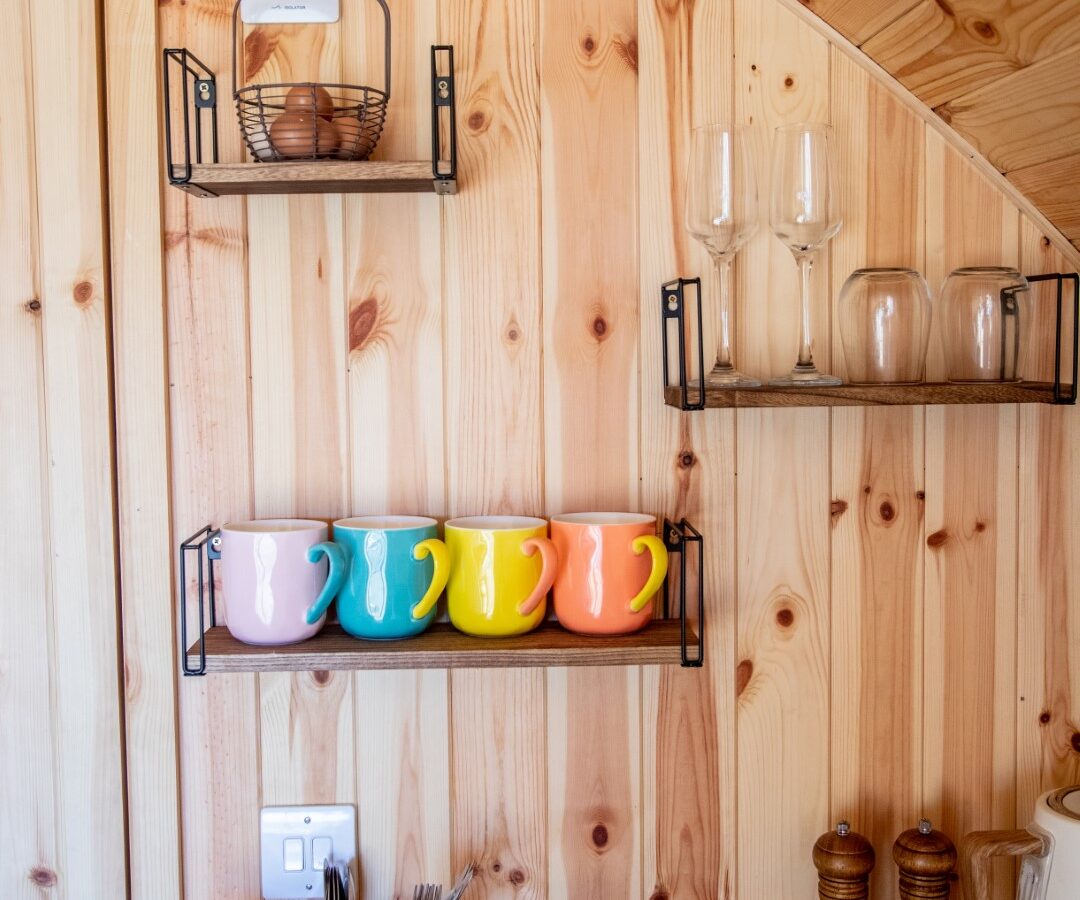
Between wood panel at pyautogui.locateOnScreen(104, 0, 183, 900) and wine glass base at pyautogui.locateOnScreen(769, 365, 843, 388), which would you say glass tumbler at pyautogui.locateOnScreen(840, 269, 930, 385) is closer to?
wine glass base at pyautogui.locateOnScreen(769, 365, 843, 388)

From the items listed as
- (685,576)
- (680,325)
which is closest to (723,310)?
(680,325)

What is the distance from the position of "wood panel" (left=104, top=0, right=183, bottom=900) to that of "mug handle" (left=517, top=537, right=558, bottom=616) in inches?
16.5

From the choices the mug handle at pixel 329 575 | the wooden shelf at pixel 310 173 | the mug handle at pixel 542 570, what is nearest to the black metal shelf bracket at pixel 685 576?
the mug handle at pixel 542 570

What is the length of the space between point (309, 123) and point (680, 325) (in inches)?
17.1

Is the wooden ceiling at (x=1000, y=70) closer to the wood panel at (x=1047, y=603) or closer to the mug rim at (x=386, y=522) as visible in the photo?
the wood panel at (x=1047, y=603)

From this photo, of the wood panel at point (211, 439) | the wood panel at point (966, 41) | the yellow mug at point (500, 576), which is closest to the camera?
the wood panel at point (966, 41)

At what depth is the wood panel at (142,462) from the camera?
1.13 meters

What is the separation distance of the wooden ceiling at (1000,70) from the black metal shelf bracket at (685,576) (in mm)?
547

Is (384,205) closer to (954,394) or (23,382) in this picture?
(23,382)

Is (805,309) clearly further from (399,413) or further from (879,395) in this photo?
(399,413)

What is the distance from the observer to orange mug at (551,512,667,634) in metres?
1.05

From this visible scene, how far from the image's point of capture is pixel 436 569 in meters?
1.03

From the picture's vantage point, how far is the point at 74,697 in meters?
1.15

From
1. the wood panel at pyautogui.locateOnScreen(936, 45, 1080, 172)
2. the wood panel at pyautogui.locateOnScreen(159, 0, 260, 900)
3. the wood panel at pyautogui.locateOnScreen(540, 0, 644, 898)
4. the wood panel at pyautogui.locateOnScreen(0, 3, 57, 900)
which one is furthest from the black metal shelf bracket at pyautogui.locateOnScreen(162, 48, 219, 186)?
the wood panel at pyautogui.locateOnScreen(936, 45, 1080, 172)
